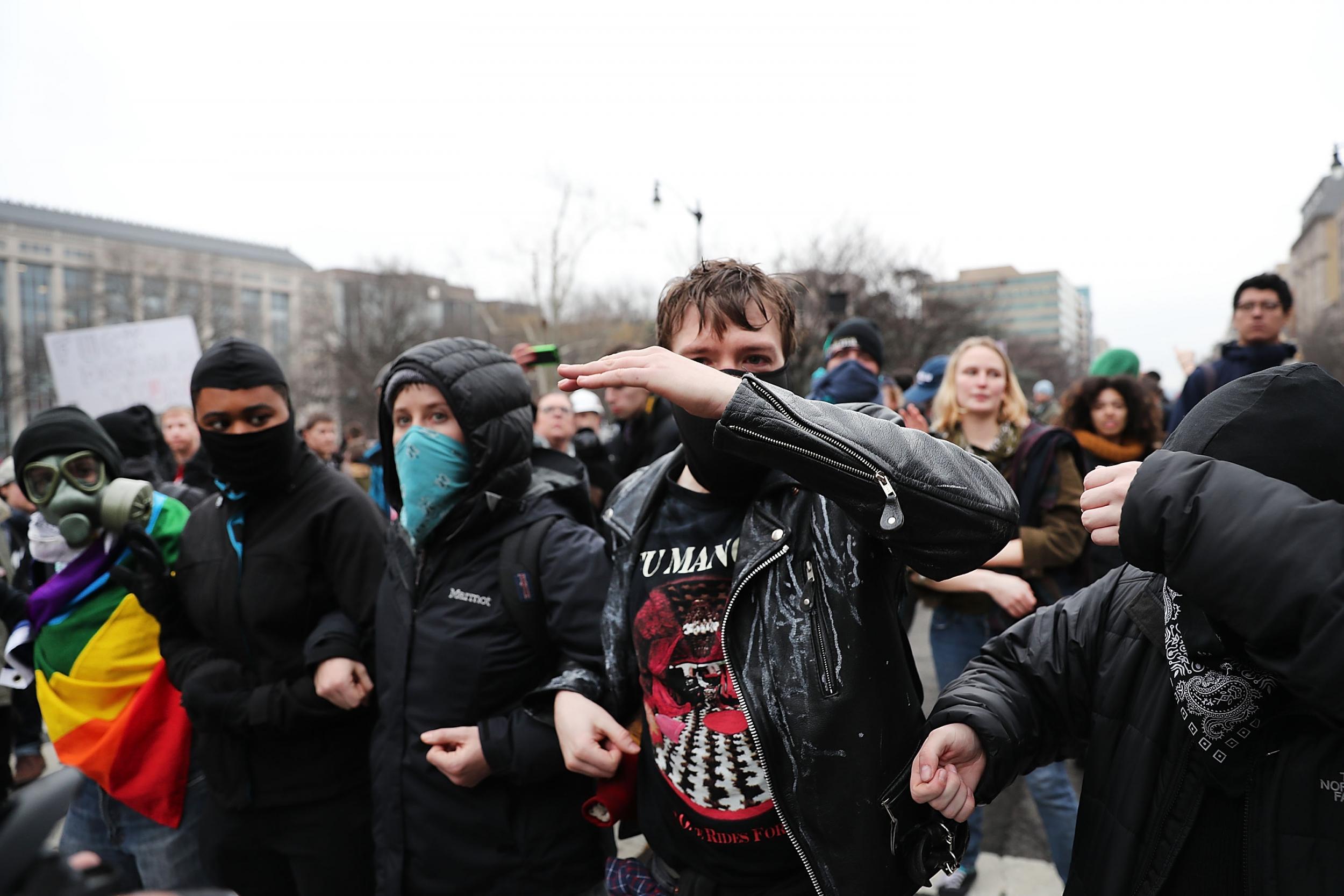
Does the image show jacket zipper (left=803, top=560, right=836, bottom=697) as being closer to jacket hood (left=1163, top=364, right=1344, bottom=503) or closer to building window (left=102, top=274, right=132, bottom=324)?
jacket hood (left=1163, top=364, right=1344, bottom=503)

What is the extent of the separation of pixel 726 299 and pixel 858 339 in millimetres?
3718

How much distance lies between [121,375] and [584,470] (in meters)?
6.42

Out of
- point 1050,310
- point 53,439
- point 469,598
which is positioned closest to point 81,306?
point 53,439

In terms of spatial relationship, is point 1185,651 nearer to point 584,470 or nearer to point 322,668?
point 584,470

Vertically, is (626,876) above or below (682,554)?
below

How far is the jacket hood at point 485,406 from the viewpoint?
239 centimetres

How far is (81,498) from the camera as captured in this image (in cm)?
292

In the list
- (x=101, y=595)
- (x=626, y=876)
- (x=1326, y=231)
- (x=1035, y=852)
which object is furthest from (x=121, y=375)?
(x=1326, y=231)

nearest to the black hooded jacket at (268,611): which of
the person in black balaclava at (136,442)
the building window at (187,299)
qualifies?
the person in black balaclava at (136,442)

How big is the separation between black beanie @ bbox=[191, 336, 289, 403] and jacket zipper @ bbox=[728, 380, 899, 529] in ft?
6.86

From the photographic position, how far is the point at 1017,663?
63.9 inches

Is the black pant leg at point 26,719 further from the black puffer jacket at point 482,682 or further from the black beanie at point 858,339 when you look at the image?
the black beanie at point 858,339

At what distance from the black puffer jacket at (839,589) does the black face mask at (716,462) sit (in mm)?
73

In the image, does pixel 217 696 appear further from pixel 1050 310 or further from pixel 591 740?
pixel 1050 310
